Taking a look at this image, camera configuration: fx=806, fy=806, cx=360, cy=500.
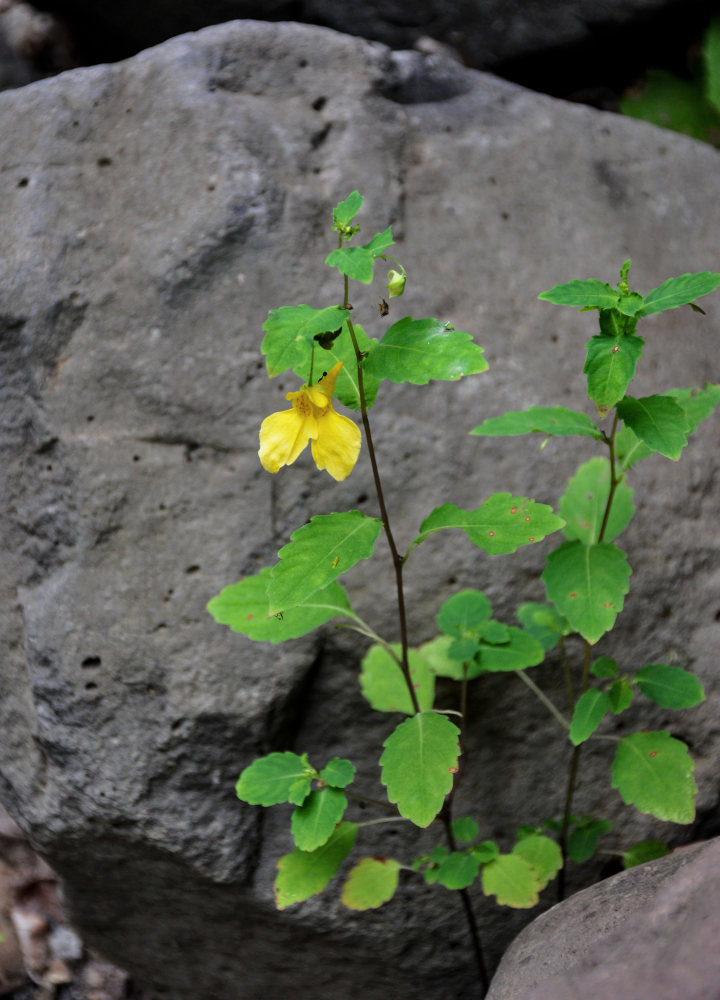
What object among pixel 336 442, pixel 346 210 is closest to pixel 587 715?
pixel 336 442

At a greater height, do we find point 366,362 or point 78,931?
point 366,362

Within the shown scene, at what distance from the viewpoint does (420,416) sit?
2.27m

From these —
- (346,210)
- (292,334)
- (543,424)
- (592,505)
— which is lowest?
(592,505)

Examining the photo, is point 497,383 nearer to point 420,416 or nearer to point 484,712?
point 420,416

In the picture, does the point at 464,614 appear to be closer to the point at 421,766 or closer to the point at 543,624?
the point at 543,624

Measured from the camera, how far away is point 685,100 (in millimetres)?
3576

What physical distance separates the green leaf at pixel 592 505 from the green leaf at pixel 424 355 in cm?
76

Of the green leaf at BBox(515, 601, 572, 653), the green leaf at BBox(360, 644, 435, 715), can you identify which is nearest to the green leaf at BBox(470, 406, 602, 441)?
the green leaf at BBox(515, 601, 572, 653)

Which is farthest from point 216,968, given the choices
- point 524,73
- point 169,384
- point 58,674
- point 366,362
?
point 524,73

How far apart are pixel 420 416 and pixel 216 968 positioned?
5.55ft

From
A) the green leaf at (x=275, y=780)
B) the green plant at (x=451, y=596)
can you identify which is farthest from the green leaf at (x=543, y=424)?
the green leaf at (x=275, y=780)

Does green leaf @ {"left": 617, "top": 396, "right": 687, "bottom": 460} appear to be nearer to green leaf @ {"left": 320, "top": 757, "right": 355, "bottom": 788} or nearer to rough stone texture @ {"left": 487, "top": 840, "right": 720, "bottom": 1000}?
rough stone texture @ {"left": 487, "top": 840, "right": 720, "bottom": 1000}

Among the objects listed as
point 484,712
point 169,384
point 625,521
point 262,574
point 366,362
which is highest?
point 366,362

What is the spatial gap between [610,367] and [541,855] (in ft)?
3.97
